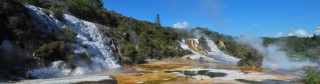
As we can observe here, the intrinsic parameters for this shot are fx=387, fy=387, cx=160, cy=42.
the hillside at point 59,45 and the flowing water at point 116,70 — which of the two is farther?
the hillside at point 59,45

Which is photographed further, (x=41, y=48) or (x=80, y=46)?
(x=80, y=46)

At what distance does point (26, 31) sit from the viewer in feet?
108

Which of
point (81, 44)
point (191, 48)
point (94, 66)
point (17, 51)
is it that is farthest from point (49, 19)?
point (191, 48)

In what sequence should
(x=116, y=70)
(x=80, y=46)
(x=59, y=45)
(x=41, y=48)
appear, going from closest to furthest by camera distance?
(x=41, y=48), (x=59, y=45), (x=116, y=70), (x=80, y=46)

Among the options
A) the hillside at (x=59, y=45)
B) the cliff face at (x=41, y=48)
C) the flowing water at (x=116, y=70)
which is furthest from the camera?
the hillside at (x=59, y=45)

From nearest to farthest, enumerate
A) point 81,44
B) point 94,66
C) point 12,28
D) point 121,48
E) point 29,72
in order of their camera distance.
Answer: point 29,72, point 12,28, point 94,66, point 81,44, point 121,48

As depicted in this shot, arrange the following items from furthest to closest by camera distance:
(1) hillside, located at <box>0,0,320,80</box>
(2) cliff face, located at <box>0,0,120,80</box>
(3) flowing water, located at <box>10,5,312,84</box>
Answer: (1) hillside, located at <box>0,0,320,80</box> → (2) cliff face, located at <box>0,0,120,80</box> → (3) flowing water, located at <box>10,5,312,84</box>

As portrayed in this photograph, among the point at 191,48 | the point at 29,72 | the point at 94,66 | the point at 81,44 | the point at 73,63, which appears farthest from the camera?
the point at 191,48

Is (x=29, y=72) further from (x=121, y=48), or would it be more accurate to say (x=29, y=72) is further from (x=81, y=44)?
(x=121, y=48)

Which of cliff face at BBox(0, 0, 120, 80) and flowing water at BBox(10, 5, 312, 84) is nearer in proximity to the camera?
flowing water at BBox(10, 5, 312, 84)

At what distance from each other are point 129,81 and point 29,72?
313 inches

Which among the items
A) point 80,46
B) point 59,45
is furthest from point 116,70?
point 59,45

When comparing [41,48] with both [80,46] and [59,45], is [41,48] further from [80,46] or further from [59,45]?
[80,46]

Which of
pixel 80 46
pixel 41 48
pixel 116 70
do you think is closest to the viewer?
pixel 41 48
